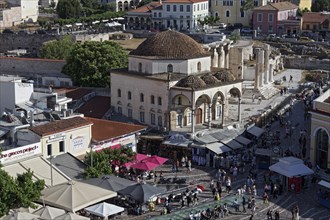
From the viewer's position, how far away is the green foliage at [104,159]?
124 feet

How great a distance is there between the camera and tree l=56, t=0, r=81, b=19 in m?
122

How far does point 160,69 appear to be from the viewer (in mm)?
53406

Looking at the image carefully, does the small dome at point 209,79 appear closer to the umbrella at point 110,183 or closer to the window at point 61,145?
the window at point 61,145

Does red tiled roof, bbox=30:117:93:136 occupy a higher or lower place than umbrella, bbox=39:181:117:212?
higher

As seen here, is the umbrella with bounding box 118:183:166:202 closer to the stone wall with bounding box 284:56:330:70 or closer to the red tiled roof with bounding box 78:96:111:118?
the red tiled roof with bounding box 78:96:111:118

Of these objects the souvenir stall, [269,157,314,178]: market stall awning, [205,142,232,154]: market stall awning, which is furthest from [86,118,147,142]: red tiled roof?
the souvenir stall

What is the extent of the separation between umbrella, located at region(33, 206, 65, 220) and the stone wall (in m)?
62.2

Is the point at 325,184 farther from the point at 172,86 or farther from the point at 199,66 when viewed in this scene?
the point at 199,66

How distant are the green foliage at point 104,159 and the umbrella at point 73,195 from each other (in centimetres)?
274

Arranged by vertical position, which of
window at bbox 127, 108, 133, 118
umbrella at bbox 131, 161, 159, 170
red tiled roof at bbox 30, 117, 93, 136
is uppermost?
red tiled roof at bbox 30, 117, 93, 136

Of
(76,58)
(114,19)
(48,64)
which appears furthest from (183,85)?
(114,19)

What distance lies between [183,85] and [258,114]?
386 inches

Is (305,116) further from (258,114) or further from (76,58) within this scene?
(76,58)

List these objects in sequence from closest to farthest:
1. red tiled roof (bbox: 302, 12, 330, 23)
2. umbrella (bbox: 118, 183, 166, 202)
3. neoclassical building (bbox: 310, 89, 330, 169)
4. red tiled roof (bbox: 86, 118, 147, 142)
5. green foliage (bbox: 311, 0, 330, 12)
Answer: umbrella (bbox: 118, 183, 166, 202)
neoclassical building (bbox: 310, 89, 330, 169)
red tiled roof (bbox: 86, 118, 147, 142)
red tiled roof (bbox: 302, 12, 330, 23)
green foliage (bbox: 311, 0, 330, 12)
